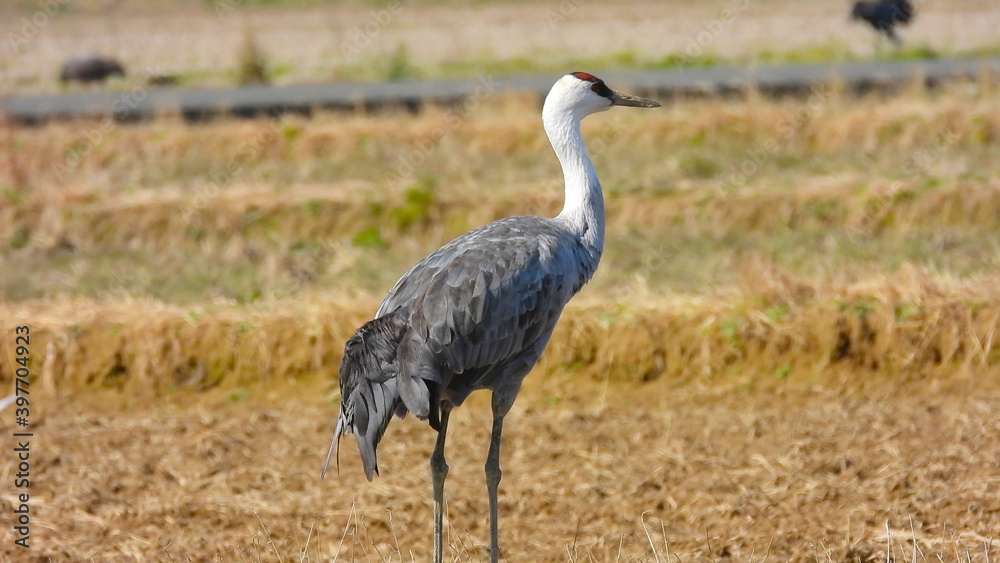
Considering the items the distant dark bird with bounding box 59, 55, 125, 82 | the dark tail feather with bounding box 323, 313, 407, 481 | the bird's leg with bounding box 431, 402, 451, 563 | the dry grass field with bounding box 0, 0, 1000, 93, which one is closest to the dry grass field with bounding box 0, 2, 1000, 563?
the bird's leg with bounding box 431, 402, 451, 563

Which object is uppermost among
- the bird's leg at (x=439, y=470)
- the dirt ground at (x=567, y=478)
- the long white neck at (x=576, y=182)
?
the long white neck at (x=576, y=182)

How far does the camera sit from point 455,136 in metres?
14.4

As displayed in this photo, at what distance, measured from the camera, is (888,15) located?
22.2m

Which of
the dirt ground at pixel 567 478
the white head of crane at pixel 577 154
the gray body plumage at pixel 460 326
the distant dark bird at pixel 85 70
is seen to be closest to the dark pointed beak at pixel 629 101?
the white head of crane at pixel 577 154

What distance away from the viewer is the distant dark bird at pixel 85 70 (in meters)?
22.3

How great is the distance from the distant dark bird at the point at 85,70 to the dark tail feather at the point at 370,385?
19.3 metres

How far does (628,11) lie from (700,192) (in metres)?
36.4

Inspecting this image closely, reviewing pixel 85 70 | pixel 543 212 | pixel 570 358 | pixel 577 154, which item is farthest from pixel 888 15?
pixel 577 154

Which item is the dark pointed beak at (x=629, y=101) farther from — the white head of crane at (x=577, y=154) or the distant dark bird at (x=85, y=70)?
the distant dark bird at (x=85, y=70)

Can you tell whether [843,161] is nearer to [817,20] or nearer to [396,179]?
[396,179]

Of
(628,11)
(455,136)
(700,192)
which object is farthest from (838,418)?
(628,11)

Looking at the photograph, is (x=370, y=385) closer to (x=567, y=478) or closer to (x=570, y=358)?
(x=567, y=478)

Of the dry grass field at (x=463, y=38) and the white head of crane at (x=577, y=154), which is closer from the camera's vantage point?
the white head of crane at (x=577, y=154)

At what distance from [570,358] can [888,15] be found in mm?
17008
